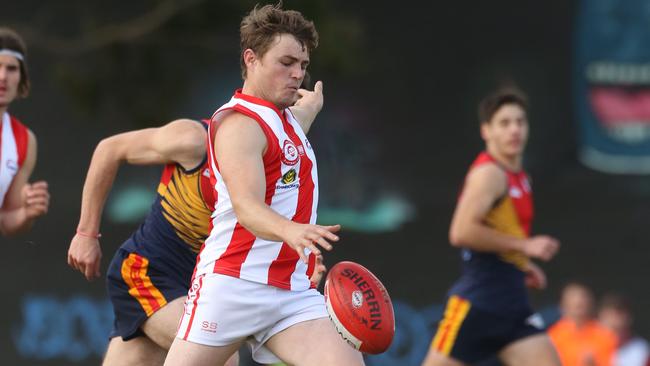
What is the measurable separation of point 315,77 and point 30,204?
642 centimetres

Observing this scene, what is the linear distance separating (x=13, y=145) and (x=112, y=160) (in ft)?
5.00

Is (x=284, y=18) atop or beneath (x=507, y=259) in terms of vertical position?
atop

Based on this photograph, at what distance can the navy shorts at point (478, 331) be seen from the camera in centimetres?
793

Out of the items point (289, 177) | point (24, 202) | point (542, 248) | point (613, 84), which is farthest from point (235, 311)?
point (613, 84)

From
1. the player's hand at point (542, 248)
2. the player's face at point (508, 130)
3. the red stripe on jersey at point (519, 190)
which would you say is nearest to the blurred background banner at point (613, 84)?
the player's face at point (508, 130)

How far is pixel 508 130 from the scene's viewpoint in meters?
8.27

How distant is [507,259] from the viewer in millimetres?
8086

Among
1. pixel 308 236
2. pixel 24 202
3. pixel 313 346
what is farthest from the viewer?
pixel 24 202

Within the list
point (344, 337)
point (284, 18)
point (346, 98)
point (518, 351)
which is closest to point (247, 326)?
point (344, 337)

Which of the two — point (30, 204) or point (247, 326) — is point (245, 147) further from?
point (30, 204)

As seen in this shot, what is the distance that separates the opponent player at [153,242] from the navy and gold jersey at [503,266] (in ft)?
7.20

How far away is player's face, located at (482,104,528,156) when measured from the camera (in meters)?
8.23

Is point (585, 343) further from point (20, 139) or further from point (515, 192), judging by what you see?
point (20, 139)

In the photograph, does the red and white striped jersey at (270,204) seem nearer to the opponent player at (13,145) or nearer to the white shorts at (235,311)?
the white shorts at (235,311)
